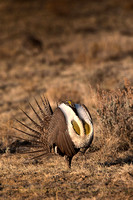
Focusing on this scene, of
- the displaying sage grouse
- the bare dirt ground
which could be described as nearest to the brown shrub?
the bare dirt ground

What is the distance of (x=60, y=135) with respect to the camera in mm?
3100

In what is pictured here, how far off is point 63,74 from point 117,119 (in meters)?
5.99

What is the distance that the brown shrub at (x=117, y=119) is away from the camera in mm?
4086

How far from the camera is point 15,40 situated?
16.6 metres

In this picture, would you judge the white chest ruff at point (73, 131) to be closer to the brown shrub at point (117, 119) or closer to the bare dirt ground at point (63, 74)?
the bare dirt ground at point (63, 74)

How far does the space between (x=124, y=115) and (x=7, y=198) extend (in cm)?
191

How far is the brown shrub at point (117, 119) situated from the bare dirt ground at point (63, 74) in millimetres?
105

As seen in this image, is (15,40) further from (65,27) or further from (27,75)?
(27,75)

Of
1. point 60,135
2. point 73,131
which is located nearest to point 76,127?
point 73,131

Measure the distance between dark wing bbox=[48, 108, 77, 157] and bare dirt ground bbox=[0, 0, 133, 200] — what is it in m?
0.34

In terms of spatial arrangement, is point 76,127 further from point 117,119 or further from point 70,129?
point 117,119

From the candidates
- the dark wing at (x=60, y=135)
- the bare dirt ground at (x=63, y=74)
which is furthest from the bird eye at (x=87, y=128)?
the bare dirt ground at (x=63, y=74)

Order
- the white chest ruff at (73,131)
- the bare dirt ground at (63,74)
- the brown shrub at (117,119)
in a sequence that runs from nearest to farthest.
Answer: the white chest ruff at (73,131) → the bare dirt ground at (63,74) → the brown shrub at (117,119)

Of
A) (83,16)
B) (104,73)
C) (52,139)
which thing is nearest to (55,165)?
(52,139)
